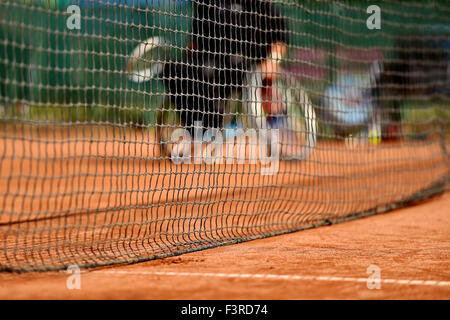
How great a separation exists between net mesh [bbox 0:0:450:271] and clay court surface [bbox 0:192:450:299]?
42 cm

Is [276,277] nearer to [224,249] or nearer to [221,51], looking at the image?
[224,249]

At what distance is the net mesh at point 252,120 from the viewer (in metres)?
4.74

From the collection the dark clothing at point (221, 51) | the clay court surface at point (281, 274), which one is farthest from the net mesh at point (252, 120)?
the clay court surface at point (281, 274)

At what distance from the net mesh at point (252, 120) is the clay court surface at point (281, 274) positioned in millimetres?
420

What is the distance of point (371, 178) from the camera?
26.2 feet

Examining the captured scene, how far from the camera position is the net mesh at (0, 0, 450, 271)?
4.74 m

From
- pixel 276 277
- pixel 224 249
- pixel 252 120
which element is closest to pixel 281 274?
pixel 276 277

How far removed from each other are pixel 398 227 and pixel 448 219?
0.64 metres

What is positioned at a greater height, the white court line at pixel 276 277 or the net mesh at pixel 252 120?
the net mesh at pixel 252 120

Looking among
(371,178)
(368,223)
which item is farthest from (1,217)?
(371,178)

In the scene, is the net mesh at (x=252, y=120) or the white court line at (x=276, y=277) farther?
the net mesh at (x=252, y=120)

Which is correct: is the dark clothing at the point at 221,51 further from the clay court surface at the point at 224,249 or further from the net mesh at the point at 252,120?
the clay court surface at the point at 224,249

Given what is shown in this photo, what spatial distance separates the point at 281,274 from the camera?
3.37 meters

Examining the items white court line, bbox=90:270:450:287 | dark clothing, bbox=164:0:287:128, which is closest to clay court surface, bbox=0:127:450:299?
white court line, bbox=90:270:450:287
